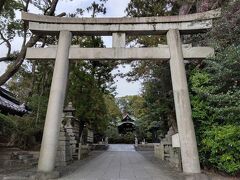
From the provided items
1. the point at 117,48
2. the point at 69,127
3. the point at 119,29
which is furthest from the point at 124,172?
the point at 69,127

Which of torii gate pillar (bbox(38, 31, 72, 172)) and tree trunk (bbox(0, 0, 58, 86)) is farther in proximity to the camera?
tree trunk (bbox(0, 0, 58, 86))

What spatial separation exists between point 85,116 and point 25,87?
1030cm

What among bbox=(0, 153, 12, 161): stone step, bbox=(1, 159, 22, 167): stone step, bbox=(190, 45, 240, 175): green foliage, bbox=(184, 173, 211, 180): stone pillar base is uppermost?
bbox=(190, 45, 240, 175): green foliage

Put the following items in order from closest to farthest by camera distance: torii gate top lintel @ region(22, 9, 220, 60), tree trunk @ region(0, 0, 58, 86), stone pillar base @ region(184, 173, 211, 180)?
stone pillar base @ region(184, 173, 211, 180) → torii gate top lintel @ region(22, 9, 220, 60) → tree trunk @ region(0, 0, 58, 86)

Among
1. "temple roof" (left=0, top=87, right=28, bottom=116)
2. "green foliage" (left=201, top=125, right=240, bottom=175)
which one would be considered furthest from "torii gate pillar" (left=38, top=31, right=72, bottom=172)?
"temple roof" (left=0, top=87, right=28, bottom=116)

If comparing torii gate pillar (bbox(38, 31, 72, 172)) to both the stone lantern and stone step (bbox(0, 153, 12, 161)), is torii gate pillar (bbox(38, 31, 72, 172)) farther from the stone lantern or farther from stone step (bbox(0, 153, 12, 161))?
the stone lantern

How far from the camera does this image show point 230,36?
10133mm

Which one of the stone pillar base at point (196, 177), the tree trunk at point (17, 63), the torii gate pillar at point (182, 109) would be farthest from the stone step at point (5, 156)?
the stone pillar base at point (196, 177)

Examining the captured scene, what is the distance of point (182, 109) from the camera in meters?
9.66

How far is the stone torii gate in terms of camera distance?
32.5 ft

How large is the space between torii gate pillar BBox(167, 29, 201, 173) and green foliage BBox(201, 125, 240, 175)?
2.41 ft

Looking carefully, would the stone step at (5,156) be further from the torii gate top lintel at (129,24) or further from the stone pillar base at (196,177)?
the stone pillar base at (196,177)

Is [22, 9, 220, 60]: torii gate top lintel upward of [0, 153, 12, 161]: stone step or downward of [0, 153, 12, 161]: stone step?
upward

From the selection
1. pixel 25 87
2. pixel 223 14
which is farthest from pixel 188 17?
pixel 25 87
